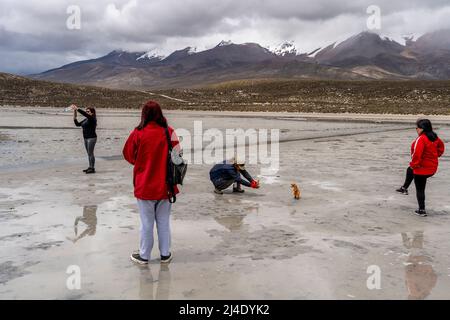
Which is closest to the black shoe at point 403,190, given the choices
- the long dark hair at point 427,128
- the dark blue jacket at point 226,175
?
the long dark hair at point 427,128

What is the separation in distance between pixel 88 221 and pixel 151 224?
2.27 meters

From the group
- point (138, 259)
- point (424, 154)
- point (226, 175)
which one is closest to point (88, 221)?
point (138, 259)

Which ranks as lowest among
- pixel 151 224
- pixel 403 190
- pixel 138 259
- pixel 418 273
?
pixel 418 273

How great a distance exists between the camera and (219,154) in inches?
661

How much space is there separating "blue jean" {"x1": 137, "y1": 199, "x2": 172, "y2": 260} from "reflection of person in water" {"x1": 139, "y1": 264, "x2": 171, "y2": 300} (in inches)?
9.6

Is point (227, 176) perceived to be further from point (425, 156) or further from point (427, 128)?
point (427, 128)

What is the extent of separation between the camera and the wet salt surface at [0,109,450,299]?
204 inches

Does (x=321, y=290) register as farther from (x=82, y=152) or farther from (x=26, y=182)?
(x=82, y=152)

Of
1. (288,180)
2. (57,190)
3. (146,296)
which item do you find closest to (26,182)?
(57,190)

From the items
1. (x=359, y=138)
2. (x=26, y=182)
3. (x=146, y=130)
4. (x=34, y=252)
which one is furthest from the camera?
(x=359, y=138)

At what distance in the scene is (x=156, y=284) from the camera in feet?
17.3

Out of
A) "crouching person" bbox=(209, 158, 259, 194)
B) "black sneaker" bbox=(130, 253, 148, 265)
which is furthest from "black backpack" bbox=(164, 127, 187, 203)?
"crouching person" bbox=(209, 158, 259, 194)

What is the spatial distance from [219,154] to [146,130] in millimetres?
11223

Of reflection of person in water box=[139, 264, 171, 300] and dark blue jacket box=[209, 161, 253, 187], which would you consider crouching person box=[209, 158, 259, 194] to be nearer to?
dark blue jacket box=[209, 161, 253, 187]
